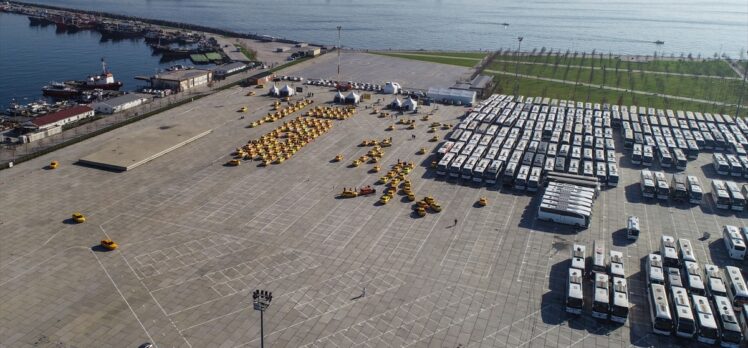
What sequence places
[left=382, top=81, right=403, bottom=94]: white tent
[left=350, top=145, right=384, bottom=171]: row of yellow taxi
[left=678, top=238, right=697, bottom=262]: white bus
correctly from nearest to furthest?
[left=678, top=238, right=697, bottom=262]: white bus < [left=350, top=145, right=384, bottom=171]: row of yellow taxi < [left=382, top=81, right=403, bottom=94]: white tent

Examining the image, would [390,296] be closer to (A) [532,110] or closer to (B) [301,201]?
(B) [301,201]

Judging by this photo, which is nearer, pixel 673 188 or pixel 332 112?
pixel 673 188

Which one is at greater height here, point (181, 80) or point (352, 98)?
point (181, 80)

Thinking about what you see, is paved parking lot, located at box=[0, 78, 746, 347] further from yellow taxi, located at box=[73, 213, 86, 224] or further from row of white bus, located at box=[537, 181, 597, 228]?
row of white bus, located at box=[537, 181, 597, 228]

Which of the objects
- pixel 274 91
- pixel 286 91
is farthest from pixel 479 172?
pixel 274 91

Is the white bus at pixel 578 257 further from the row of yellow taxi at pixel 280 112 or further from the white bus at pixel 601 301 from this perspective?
the row of yellow taxi at pixel 280 112

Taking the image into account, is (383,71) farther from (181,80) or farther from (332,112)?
(181,80)

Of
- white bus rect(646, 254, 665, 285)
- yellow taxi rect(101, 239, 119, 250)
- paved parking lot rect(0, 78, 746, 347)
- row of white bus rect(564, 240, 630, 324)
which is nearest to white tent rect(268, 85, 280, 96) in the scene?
paved parking lot rect(0, 78, 746, 347)

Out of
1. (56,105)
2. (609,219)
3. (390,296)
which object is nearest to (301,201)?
(390,296)
